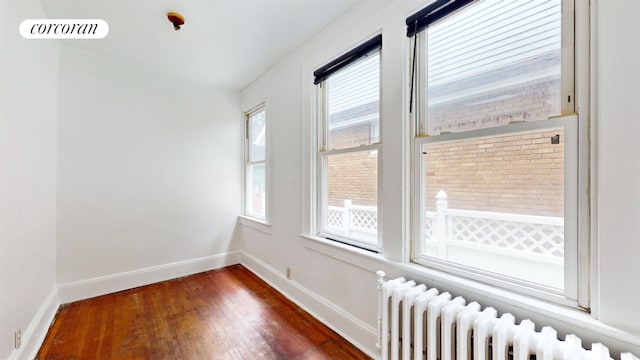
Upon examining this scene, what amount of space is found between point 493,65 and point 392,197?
0.88 meters

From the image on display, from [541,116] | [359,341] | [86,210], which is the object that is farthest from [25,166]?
[541,116]

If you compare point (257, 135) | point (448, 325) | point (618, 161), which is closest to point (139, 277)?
point (257, 135)

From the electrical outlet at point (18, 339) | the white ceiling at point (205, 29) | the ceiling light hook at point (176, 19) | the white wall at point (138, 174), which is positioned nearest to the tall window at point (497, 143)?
the white ceiling at point (205, 29)

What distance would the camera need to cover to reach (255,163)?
135 inches

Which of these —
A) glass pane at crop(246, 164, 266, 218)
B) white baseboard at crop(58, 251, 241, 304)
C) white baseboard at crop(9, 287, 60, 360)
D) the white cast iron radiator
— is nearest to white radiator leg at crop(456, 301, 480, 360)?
the white cast iron radiator

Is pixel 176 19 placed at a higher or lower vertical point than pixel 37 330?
higher

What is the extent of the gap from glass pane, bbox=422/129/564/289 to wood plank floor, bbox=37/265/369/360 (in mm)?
1056

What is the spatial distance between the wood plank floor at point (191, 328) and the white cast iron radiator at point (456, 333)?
21.2 inches

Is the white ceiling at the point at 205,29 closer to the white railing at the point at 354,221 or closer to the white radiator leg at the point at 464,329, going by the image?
the white railing at the point at 354,221

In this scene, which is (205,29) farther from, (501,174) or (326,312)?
(326,312)

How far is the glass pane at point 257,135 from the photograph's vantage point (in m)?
3.42

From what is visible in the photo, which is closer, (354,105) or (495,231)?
(495,231)

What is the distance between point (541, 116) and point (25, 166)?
304 cm

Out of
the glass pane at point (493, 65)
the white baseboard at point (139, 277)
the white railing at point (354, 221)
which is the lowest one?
the white baseboard at point (139, 277)
